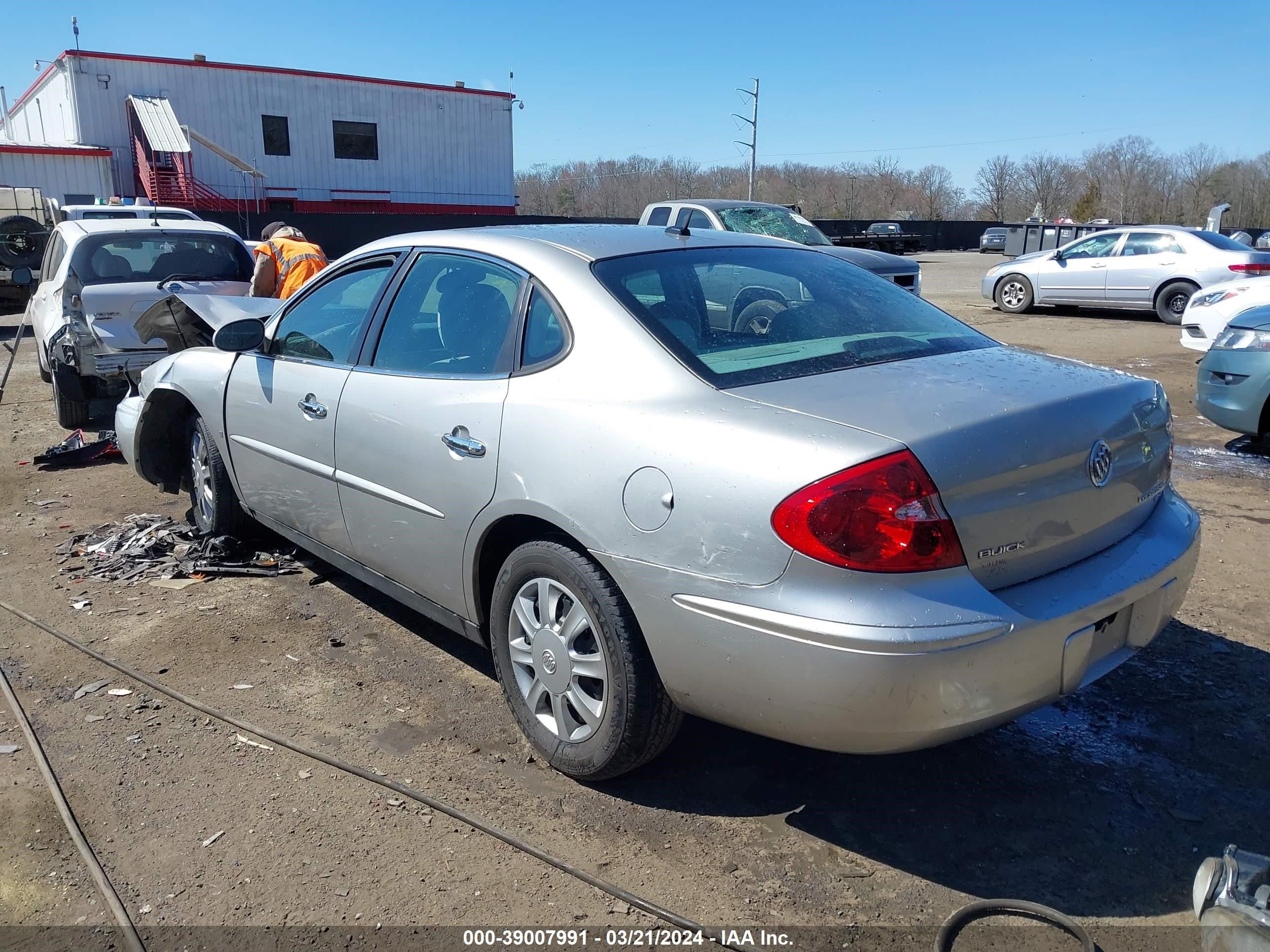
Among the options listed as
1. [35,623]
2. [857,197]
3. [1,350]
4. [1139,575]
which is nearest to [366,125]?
[1,350]

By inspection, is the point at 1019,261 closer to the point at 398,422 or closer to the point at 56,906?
the point at 398,422

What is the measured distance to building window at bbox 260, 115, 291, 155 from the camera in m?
34.5

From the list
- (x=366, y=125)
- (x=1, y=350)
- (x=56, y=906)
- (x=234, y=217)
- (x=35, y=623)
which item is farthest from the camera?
(x=366, y=125)

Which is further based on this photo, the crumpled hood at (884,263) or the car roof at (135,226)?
the crumpled hood at (884,263)

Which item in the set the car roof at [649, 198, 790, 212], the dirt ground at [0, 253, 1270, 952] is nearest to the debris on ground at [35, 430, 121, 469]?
the dirt ground at [0, 253, 1270, 952]

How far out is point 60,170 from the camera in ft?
97.0

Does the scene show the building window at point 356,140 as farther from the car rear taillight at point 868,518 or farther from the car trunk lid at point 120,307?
the car rear taillight at point 868,518

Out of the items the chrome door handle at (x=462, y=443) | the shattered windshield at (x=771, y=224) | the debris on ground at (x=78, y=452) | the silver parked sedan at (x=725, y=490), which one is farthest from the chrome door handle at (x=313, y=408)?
the shattered windshield at (x=771, y=224)

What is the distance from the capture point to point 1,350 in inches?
557

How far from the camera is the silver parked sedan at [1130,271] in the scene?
15.2 metres

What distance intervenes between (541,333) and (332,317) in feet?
4.66

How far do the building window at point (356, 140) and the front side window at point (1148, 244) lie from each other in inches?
1116

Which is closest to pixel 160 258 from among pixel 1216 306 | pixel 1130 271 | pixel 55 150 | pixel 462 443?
pixel 462 443

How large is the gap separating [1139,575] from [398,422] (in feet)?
7.85
